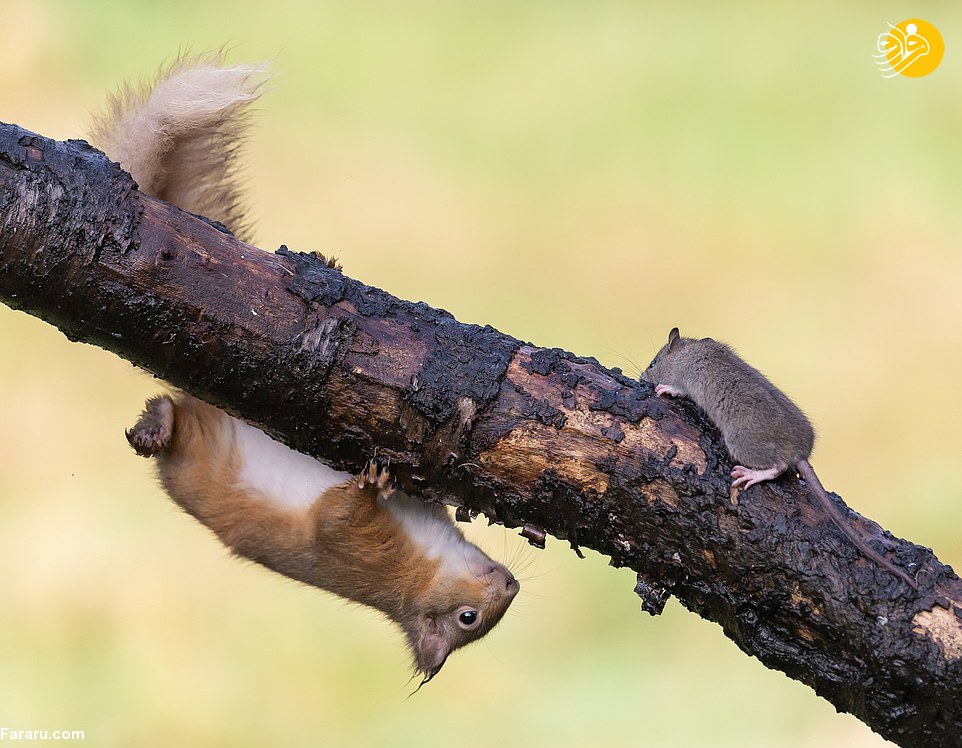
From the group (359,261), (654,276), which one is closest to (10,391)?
(359,261)

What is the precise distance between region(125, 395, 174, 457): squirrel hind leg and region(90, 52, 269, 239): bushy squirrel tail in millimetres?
461

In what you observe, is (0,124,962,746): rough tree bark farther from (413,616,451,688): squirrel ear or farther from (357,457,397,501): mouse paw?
(413,616,451,688): squirrel ear

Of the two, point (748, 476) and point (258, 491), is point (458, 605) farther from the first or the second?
point (748, 476)

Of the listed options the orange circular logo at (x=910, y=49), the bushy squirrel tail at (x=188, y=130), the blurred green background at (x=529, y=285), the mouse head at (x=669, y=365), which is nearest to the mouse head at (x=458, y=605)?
the mouse head at (x=669, y=365)

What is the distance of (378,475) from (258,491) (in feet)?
2.37

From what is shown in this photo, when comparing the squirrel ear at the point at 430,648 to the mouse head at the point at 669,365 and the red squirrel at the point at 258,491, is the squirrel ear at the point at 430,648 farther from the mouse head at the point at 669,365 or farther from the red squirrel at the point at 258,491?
the mouse head at the point at 669,365

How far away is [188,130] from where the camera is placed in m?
2.59

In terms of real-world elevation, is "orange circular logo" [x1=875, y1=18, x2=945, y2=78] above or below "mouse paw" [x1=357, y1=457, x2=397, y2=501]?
above

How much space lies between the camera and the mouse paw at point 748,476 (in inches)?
77.1

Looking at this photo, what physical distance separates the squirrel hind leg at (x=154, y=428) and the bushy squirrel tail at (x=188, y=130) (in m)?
0.46

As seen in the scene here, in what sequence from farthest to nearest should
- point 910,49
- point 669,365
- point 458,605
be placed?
1. point 910,49
2. point 458,605
3. point 669,365

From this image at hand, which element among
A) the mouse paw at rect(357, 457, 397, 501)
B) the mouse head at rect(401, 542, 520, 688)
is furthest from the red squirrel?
the mouse paw at rect(357, 457, 397, 501)

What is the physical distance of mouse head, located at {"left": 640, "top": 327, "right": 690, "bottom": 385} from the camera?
2.38m

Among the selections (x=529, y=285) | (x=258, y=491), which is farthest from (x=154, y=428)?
(x=529, y=285)
